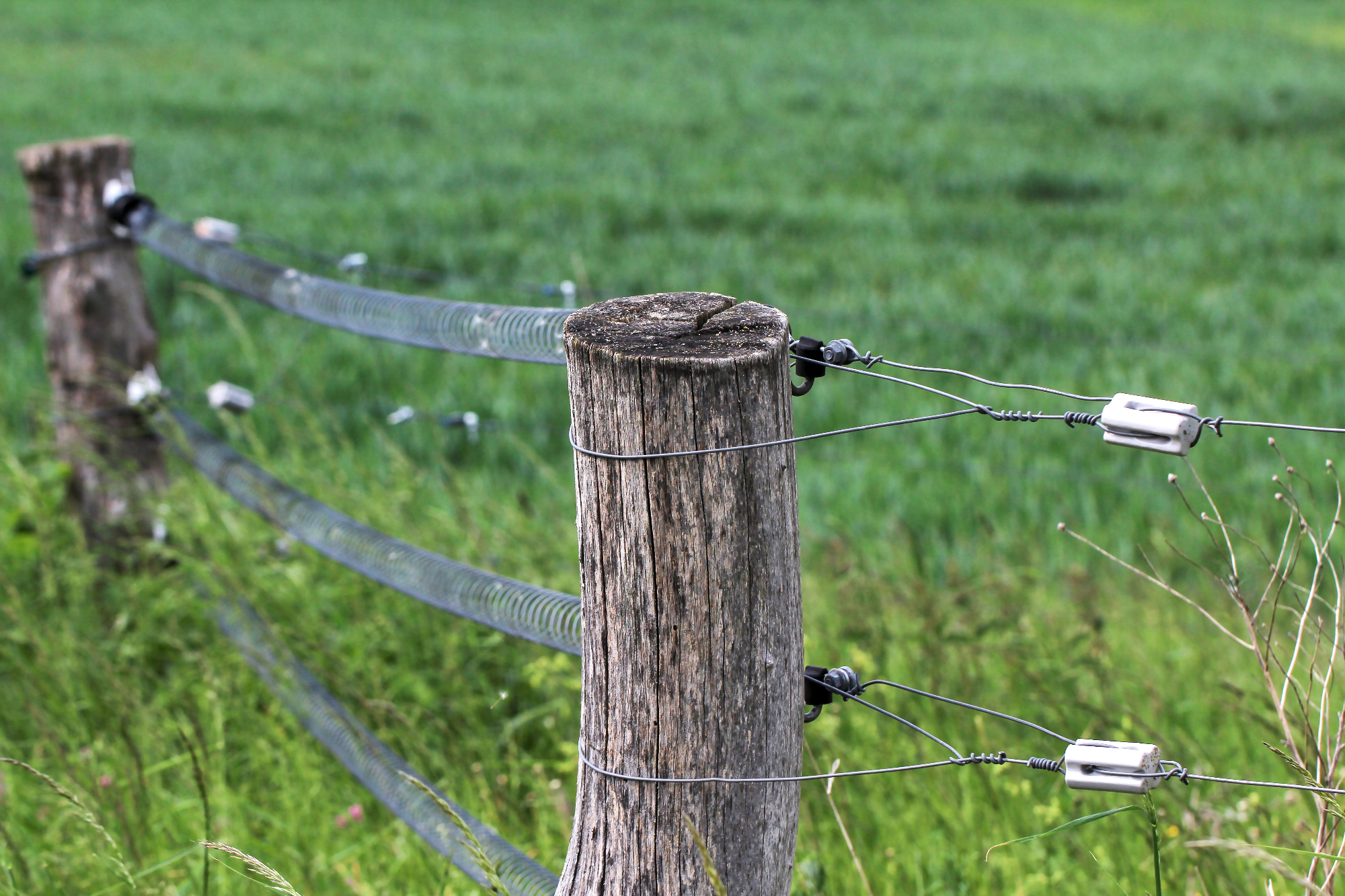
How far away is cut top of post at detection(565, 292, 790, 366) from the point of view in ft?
4.17

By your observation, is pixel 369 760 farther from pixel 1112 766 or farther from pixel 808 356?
pixel 1112 766

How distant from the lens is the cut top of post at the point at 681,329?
1271mm

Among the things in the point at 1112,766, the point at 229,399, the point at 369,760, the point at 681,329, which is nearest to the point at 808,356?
the point at 681,329

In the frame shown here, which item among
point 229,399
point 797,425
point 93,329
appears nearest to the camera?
point 229,399

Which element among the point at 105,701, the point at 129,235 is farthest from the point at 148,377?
the point at 105,701

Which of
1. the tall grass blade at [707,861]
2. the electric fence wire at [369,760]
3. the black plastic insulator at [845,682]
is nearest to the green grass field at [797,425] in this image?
the electric fence wire at [369,760]

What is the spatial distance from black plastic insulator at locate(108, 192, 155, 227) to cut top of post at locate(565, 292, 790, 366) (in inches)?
96.6

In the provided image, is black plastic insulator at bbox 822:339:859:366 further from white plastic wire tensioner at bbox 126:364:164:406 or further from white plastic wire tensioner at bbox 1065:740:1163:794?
white plastic wire tensioner at bbox 126:364:164:406

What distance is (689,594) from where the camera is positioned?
1.29m

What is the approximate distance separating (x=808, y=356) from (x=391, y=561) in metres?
1.21

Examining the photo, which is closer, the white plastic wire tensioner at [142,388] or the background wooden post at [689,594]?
the background wooden post at [689,594]

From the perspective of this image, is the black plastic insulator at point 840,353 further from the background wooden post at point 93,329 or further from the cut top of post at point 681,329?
the background wooden post at point 93,329

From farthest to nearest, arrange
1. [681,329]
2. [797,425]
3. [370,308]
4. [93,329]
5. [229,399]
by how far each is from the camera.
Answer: [797,425] < [93,329] < [229,399] < [370,308] < [681,329]

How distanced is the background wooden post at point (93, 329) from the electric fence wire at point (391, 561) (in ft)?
0.58
